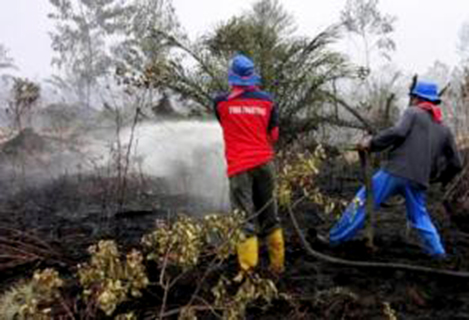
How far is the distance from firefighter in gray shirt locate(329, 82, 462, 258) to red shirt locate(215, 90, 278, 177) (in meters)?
0.96

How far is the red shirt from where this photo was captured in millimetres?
4930

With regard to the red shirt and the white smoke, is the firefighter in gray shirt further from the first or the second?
the white smoke

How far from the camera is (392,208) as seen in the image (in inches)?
337

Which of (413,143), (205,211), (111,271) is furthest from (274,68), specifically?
(111,271)

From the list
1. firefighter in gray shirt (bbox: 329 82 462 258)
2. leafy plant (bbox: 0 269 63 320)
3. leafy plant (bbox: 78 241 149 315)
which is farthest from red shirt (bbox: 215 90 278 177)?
leafy plant (bbox: 0 269 63 320)

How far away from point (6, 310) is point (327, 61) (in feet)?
21.3

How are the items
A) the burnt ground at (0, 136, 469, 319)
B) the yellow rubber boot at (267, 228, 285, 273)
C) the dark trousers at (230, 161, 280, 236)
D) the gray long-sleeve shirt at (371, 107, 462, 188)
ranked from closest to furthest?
the burnt ground at (0, 136, 469, 319) → the dark trousers at (230, 161, 280, 236) → the yellow rubber boot at (267, 228, 285, 273) → the gray long-sleeve shirt at (371, 107, 462, 188)

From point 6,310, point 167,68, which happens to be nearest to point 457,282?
point 6,310

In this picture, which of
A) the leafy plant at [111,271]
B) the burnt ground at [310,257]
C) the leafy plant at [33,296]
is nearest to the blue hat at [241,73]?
the burnt ground at [310,257]

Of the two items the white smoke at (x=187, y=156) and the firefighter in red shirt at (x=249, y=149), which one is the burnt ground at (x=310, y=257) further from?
the white smoke at (x=187, y=156)

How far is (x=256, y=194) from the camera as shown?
518 cm

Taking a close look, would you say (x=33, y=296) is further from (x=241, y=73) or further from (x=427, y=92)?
(x=427, y=92)

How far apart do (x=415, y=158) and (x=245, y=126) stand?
1.58 meters

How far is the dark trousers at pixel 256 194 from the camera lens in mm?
4980
